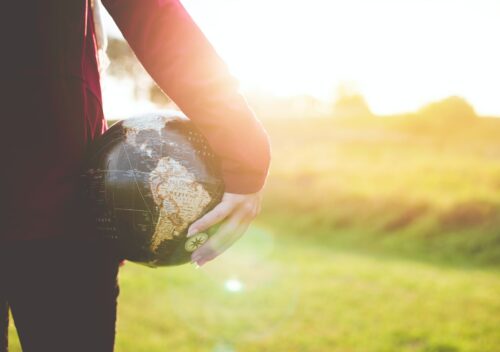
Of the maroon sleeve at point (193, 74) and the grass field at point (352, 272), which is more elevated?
the maroon sleeve at point (193, 74)

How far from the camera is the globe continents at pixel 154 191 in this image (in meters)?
1.74

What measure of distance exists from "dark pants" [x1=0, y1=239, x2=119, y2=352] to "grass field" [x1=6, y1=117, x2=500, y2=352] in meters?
3.73

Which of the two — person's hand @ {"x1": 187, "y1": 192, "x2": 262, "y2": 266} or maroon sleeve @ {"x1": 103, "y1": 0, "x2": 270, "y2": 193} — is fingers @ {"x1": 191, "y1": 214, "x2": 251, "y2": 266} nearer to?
person's hand @ {"x1": 187, "y1": 192, "x2": 262, "y2": 266}

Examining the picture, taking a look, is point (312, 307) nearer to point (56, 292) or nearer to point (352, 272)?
point (352, 272)

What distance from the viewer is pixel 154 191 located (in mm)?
1792

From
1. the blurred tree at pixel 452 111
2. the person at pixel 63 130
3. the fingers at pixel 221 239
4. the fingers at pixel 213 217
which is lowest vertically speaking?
the blurred tree at pixel 452 111

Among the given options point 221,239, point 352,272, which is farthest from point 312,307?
point 221,239

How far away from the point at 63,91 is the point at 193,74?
1.48 ft

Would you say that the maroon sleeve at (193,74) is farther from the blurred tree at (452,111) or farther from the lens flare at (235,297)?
the blurred tree at (452,111)

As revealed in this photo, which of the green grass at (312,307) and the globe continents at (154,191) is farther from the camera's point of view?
the green grass at (312,307)

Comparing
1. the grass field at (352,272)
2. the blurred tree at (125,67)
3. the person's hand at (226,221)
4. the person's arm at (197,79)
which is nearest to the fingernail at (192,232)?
the person's hand at (226,221)

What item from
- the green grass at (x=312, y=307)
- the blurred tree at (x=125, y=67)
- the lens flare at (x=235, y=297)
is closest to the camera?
the green grass at (x=312, y=307)

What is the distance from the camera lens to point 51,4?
1.40 m

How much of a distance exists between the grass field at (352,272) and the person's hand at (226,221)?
12.0 ft
